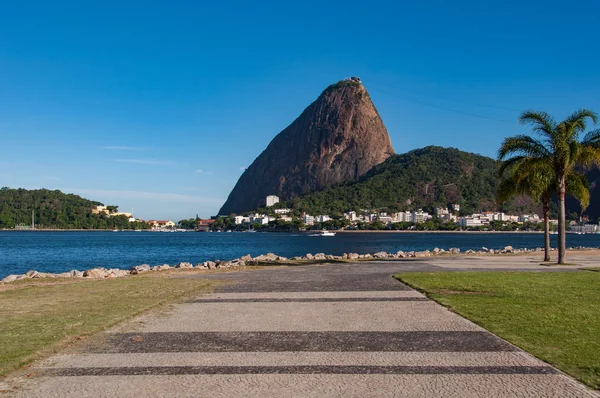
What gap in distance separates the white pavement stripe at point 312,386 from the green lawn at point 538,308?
57cm

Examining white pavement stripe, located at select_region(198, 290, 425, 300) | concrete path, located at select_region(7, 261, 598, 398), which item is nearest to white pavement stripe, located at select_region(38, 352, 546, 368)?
concrete path, located at select_region(7, 261, 598, 398)

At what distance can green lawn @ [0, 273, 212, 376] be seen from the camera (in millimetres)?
6953

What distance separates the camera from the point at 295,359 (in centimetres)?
637

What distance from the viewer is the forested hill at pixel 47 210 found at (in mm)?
169375

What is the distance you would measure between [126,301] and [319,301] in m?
3.97

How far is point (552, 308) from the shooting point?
9.58 meters

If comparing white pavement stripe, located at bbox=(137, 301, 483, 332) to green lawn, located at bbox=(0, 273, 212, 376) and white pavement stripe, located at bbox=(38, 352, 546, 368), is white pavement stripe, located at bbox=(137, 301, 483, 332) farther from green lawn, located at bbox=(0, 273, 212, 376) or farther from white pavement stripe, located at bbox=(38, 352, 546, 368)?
white pavement stripe, located at bbox=(38, 352, 546, 368)

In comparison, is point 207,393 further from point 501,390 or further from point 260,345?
point 501,390

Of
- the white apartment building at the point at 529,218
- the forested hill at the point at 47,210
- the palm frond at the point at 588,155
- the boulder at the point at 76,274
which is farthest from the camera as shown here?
the white apartment building at the point at 529,218

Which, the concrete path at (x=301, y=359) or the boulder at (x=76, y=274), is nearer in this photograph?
the concrete path at (x=301, y=359)

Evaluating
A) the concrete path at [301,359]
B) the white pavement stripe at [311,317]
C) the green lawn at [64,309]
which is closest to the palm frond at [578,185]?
the white pavement stripe at [311,317]

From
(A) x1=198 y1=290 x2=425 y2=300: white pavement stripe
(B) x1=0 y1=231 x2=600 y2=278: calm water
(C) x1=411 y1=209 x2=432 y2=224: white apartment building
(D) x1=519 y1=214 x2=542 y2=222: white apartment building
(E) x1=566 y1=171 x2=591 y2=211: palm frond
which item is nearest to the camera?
(A) x1=198 y1=290 x2=425 y2=300: white pavement stripe

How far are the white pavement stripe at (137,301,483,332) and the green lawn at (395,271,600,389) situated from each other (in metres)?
0.62

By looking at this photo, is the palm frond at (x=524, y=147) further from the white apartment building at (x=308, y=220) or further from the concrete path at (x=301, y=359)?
the white apartment building at (x=308, y=220)
